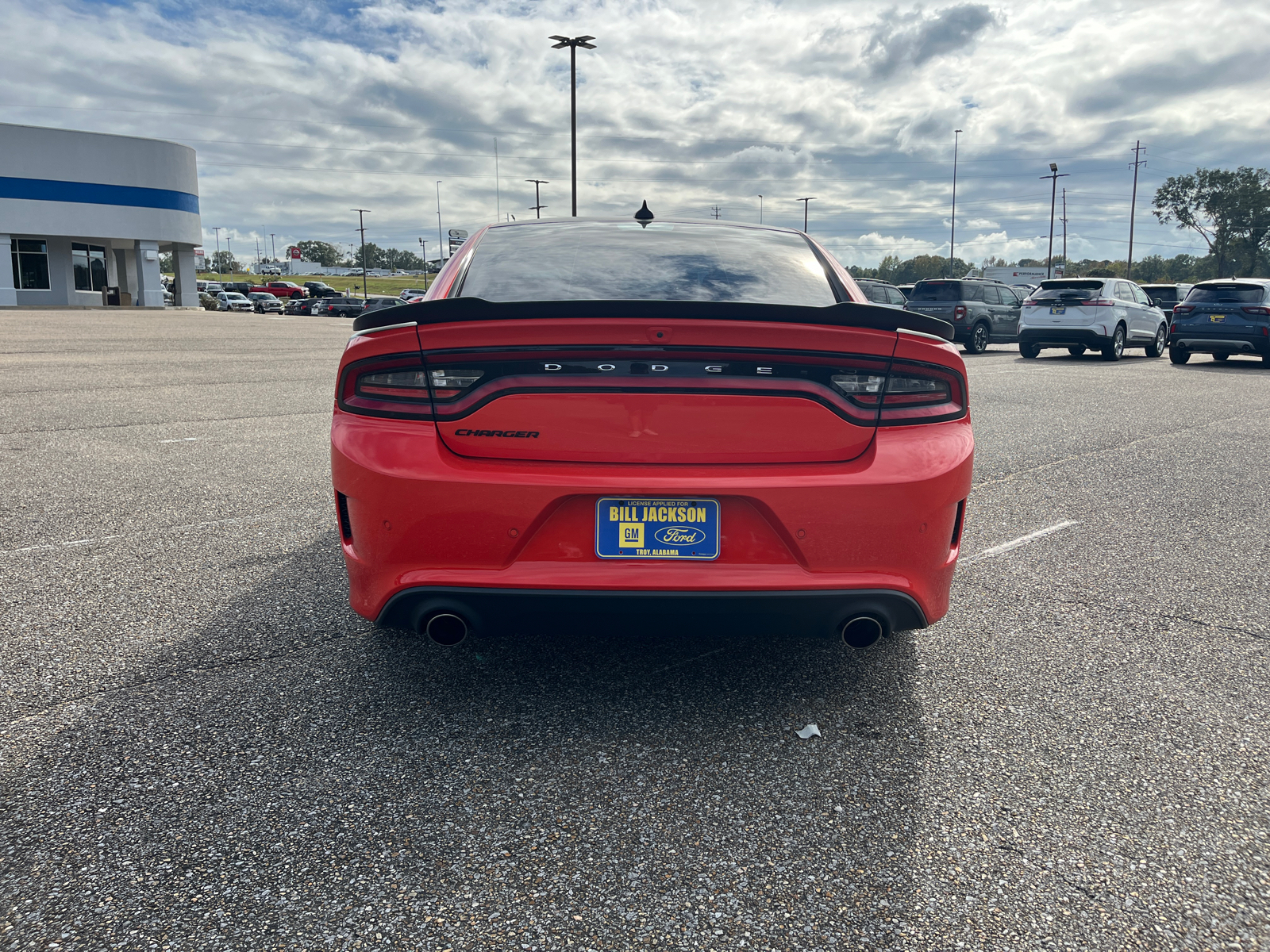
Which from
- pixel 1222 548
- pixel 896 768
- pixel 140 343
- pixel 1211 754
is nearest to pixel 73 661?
pixel 896 768

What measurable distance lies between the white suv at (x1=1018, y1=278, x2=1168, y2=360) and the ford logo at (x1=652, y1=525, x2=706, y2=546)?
18659mm

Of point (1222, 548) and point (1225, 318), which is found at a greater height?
point (1225, 318)

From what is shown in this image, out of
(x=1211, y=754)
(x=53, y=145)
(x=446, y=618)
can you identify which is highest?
(x=53, y=145)

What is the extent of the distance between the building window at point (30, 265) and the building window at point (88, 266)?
1.44 meters

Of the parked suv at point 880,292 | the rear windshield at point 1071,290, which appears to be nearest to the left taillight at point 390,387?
the parked suv at point 880,292

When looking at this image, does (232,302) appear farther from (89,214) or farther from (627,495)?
(627,495)

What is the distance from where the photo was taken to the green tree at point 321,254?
546ft

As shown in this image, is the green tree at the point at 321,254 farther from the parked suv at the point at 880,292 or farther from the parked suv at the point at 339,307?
the parked suv at the point at 880,292

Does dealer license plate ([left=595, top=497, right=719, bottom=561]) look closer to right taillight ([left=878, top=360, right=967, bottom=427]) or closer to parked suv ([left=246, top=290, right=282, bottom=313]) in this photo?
right taillight ([left=878, top=360, right=967, bottom=427])

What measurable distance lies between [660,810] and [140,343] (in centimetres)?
2301

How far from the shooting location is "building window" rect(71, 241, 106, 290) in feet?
163

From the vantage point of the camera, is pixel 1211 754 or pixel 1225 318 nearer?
pixel 1211 754

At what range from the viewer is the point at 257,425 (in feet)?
29.6

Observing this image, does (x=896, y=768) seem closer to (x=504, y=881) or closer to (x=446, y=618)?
(x=504, y=881)
